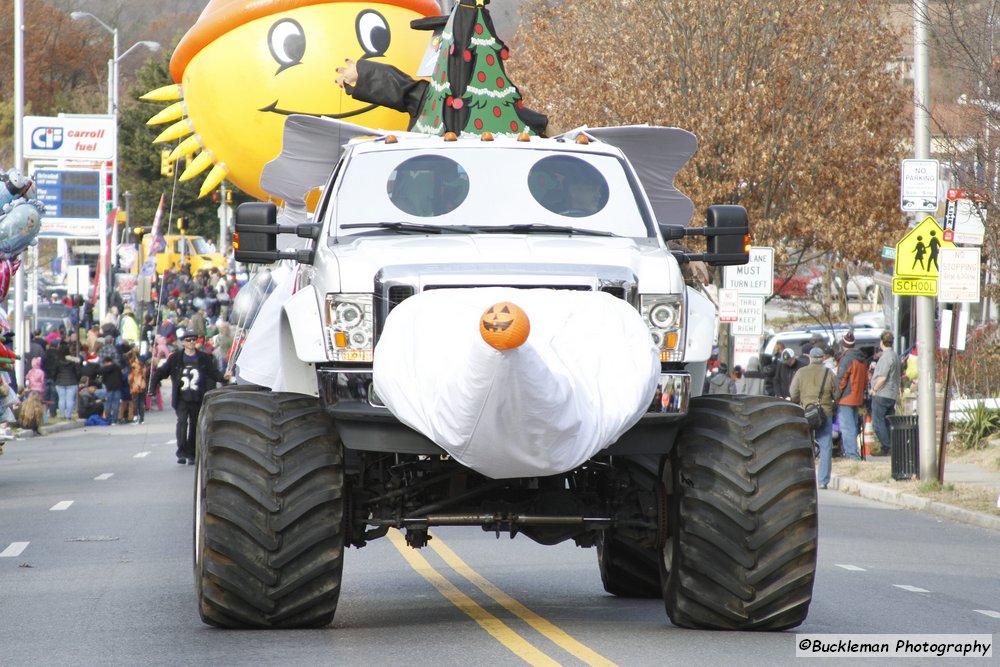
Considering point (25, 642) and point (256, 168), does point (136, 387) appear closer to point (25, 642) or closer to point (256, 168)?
point (256, 168)

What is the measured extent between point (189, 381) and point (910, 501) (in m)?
10.3

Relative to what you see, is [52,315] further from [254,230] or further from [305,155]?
[254,230]

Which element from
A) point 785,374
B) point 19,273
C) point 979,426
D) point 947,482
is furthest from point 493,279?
point 19,273

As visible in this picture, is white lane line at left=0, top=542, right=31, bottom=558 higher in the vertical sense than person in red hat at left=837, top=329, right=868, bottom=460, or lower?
lower

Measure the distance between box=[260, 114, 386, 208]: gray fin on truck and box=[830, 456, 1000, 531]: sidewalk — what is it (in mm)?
9958

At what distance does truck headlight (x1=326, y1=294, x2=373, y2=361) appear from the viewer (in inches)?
342

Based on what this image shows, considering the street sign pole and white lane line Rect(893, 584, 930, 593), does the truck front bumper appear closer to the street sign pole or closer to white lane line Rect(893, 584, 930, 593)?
white lane line Rect(893, 584, 930, 593)

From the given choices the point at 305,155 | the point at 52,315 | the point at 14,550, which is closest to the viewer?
the point at 305,155

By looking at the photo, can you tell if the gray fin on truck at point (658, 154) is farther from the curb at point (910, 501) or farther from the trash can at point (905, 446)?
the trash can at point (905, 446)

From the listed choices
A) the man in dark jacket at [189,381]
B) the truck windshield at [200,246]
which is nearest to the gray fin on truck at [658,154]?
the man in dark jacket at [189,381]

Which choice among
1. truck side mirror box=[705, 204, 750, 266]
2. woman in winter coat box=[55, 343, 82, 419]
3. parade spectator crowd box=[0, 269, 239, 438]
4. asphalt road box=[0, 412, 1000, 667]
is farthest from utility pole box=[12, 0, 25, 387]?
truck side mirror box=[705, 204, 750, 266]

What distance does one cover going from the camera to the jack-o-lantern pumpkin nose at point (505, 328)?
7258mm

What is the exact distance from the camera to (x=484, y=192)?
994 centimetres

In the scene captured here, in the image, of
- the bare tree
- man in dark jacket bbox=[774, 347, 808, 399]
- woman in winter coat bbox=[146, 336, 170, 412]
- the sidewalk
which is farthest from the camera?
woman in winter coat bbox=[146, 336, 170, 412]
